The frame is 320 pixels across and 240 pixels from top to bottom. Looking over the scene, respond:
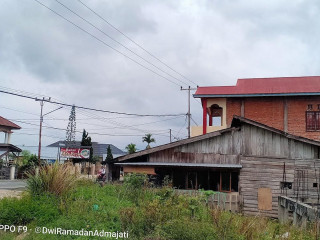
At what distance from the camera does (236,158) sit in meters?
15.2

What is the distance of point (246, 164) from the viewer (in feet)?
49.5

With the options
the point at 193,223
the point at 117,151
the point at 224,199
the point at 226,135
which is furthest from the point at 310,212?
the point at 117,151

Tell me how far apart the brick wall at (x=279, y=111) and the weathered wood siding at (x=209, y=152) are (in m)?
3.81

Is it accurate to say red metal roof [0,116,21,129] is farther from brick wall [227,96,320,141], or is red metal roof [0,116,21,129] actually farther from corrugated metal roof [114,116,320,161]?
brick wall [227,96,320,141]

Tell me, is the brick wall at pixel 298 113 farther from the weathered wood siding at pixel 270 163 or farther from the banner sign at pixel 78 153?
the banner sign at pixel 78 153

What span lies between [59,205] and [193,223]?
15.2 feet

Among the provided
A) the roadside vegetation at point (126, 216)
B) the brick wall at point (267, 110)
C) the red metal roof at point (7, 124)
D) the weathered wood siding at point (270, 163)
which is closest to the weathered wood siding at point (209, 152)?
the weathered wood siding at point (270, 163)

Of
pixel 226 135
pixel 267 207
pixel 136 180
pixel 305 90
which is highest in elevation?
pixel 305 90

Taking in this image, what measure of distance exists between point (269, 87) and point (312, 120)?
3.15m

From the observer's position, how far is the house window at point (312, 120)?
58.3ft

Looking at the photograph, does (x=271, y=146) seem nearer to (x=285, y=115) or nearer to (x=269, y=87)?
(x=285, y=115)

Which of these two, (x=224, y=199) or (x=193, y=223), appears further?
(x=224, y=199)

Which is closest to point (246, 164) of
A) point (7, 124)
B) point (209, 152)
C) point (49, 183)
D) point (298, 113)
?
point (209, 152)

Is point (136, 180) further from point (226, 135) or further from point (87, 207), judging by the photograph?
point (226, 135)
